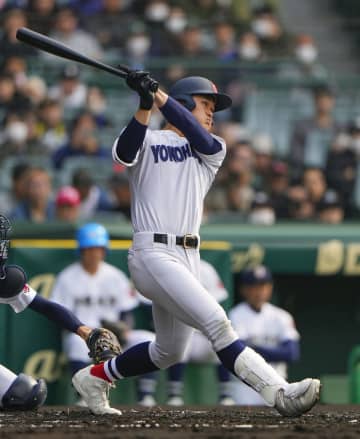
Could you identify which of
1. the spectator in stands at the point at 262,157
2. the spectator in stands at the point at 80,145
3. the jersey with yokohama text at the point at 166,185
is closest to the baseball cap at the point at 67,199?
the spectator in stands at the point at 80,145

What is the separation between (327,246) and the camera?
31.6 ft

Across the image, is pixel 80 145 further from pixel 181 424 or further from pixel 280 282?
pixel 181 424

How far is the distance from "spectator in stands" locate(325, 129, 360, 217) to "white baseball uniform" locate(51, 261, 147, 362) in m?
3.34

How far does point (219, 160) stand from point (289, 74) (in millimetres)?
7095

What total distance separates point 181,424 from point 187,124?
4.56ft

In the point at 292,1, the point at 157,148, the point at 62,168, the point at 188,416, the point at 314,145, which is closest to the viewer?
the point at 157,148

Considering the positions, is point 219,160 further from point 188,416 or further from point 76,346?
point 76,346

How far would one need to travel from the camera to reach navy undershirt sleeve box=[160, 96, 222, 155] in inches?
223

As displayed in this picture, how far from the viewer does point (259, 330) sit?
900cm

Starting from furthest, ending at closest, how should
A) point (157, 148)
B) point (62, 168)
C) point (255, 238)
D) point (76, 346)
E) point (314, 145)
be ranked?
point (314, 145), point (62, 168), point (255, 238), point (76, 346), point (157, 148)

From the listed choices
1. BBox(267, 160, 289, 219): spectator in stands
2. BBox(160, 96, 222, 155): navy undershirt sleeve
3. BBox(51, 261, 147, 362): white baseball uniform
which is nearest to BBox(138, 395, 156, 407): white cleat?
BBox(51, 261, 147, 362): white baseball uniform

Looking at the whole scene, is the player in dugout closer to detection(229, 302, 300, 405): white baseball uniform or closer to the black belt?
the black belt

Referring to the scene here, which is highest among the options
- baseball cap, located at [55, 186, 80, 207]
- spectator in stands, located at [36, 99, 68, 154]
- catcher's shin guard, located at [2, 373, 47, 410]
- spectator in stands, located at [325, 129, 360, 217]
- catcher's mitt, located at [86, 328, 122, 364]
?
spectator in stands, located at [36, 99, 68, 154]

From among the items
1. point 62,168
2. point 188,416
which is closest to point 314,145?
point 62,168
